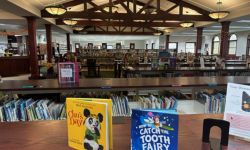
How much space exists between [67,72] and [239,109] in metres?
2.16

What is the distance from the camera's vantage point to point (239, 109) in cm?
106

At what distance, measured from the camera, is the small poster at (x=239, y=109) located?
104cm

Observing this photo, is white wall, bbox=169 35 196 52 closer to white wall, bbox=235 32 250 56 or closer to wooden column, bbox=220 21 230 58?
white wall, bbox=235 32 250 56

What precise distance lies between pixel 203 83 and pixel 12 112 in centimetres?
230

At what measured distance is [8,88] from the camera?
2.40 metres

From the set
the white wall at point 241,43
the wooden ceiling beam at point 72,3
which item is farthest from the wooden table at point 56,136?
the white wall at point 241,43

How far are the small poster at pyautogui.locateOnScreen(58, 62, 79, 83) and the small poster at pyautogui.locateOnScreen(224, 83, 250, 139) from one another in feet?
6.69

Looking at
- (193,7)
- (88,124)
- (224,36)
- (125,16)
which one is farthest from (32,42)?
(224,36)

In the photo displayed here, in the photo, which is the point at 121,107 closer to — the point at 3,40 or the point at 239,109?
the point at 239,109

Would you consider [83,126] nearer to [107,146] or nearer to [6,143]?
[107,146]

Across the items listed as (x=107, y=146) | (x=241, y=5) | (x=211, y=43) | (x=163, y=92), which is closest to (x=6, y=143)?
(x=107, y=146)

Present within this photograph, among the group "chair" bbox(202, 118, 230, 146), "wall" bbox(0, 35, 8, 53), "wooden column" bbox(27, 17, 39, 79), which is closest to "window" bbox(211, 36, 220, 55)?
"wooden column" bbox(27, 17, 39, 79)

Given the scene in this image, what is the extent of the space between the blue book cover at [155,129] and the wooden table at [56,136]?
0.16 m

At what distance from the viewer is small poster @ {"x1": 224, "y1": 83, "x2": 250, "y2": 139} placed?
104 cm
